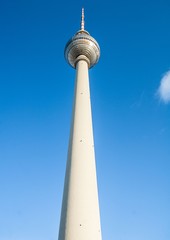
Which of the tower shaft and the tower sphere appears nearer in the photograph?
the tower shaft

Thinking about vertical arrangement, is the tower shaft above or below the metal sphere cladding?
below

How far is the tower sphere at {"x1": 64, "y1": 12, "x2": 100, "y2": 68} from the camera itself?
136 feet

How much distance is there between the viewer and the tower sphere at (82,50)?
41500 millimetres

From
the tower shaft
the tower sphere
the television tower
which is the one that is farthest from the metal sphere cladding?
the tower shaft

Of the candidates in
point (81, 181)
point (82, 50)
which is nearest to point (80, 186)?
point (81, 181)

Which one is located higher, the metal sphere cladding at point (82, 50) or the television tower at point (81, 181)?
the metal sphere cladding at point (82, 50)

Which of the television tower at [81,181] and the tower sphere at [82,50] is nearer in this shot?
the television tower at [81,181]

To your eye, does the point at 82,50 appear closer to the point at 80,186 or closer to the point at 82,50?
the point at 82,50

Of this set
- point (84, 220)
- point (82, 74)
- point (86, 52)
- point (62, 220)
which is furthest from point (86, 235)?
point (86, 52)

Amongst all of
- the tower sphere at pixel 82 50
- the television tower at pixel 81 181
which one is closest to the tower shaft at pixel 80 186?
the television tower at pixel 81 181

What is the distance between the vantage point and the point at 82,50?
136 ft

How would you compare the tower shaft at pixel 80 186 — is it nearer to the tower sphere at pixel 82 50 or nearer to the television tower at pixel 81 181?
the television tower at pixel 81 181

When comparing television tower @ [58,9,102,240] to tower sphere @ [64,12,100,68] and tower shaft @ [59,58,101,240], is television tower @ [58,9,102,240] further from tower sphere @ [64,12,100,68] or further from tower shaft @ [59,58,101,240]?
tower sphere @ [64,12,100,68]

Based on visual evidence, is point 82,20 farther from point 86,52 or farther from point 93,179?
point 93,179
